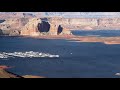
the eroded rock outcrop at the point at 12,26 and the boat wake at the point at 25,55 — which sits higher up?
the eroded rock outcrop at the point at 12,26

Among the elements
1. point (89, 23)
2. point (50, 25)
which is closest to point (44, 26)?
point (50, 25)

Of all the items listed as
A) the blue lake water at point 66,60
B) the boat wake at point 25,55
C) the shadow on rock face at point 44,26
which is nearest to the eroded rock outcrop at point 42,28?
the shadow on rock face at point 44,26

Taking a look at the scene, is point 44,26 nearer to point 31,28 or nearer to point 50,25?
point 50,25

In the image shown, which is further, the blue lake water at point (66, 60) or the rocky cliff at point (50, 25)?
the rocky cliff at point (50, 25)

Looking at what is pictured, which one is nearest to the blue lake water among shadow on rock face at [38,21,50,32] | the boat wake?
the boat wake

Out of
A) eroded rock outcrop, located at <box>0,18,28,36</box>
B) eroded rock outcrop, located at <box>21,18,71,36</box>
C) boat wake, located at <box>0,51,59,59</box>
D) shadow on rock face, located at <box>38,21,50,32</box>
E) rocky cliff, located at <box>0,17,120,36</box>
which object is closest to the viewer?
boat wake, located at <box>0,51,59,59</box>

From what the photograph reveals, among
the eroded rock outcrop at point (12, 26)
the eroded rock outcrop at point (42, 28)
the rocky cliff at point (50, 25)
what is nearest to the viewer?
the eroded rock outcrop at point (12, 26)

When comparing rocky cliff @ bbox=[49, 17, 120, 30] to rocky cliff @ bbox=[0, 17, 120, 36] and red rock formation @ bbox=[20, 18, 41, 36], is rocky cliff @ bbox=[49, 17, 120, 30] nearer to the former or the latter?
rocky cliff @ bbox=[0, 17, 120, 36]

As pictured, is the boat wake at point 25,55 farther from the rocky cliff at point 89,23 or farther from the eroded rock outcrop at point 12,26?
the rocky cliff at point 89,23
